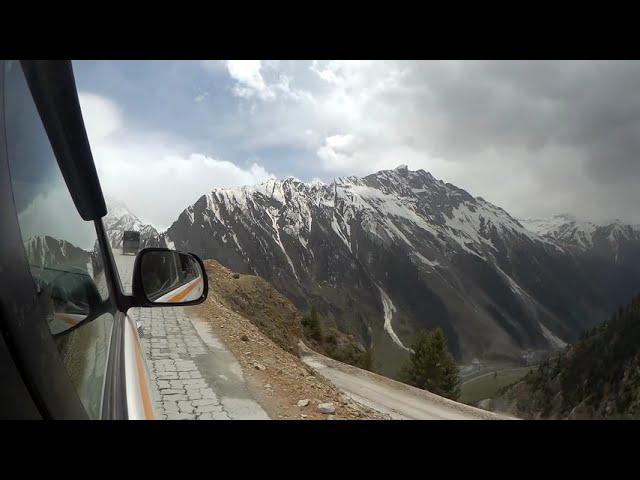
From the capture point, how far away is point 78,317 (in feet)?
4.45

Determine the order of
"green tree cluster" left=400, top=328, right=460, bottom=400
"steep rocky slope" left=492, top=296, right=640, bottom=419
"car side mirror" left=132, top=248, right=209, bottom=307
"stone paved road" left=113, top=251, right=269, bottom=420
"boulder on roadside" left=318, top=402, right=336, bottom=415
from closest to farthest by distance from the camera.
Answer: "car side mirror" left=132, top=248, right=209, bottom=307 < "stone paved road" left=113, top=251, right=269, bottom=420 < "boulder on roadside" left=318, top=402, right=336, bottom=415 < "green tree cluster" left=400, top=328, right=460, bottom=400 < "steep rocky slope" left=492, top=296, right=640, bottom=419

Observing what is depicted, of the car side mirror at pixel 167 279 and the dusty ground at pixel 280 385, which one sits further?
the dusty ground at pixel 280 385

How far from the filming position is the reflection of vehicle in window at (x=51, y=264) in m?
0.80

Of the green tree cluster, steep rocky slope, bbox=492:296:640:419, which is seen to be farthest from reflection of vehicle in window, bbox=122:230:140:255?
steep rocky slope, bbox=492:296:640:419

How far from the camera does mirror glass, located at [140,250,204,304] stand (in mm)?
2393

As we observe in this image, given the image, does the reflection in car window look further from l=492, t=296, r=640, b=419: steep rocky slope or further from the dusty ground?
l=492, t=296, r=640, b=419: steep rocky slope

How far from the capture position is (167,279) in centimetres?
307

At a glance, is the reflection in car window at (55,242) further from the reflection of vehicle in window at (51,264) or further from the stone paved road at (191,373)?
the stone paved road at (191,373)

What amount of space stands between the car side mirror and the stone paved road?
704mm

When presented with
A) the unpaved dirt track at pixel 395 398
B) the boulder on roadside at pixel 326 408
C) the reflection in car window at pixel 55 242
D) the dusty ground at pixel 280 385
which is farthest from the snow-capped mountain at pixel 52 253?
the unpaved dirt track at pixel 395 398

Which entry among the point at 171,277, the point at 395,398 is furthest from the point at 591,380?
the point at 171,277

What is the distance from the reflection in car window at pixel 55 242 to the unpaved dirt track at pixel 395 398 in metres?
18.2
